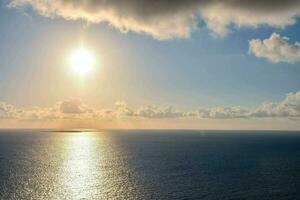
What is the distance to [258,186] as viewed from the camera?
110188 millimetres

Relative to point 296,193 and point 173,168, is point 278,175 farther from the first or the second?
point 173,168

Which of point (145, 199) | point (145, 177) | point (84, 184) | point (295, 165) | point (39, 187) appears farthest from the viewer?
point (295, 165)

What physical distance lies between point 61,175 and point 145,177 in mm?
33776

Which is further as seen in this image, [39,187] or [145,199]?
[39,187]

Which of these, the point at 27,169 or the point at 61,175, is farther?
the point at 27,169

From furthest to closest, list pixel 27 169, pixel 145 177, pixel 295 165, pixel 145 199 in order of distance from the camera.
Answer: pixel 295 165
pixel 27 169
pixel 145 177
pixel 145 199

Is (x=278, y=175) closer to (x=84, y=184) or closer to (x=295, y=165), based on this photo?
(x=295, y=165)

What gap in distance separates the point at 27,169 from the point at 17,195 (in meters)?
55.1

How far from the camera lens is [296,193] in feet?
328

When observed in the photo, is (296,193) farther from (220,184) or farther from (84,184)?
(84,184)

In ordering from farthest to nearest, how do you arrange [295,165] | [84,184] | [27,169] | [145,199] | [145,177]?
[295,165] < [27,169] < [145,177] < [84,184] < [145,199]

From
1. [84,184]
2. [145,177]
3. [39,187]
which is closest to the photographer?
[39,187]

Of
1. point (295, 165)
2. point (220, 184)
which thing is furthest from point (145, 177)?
point (295, 165)

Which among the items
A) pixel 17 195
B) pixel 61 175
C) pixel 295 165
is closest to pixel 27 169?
pixel 61 175
